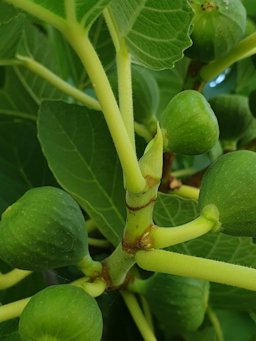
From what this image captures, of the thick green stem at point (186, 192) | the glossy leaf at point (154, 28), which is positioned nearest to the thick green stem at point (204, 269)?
the glossy leaf at point (154, 28)

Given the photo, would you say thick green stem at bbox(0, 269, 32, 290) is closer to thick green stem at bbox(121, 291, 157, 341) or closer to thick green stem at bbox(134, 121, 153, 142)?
thick green stem at bbox(121, 291, 157, 341)

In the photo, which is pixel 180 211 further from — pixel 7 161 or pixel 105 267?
pixel 7 161

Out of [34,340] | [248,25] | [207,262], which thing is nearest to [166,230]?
[207,262]

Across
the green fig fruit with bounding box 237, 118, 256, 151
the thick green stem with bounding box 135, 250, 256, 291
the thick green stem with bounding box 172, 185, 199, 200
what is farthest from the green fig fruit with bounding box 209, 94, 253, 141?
the thick green stem with bounding box 135, 250, 256, 291

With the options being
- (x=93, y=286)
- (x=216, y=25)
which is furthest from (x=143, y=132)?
(x=93, y=286)

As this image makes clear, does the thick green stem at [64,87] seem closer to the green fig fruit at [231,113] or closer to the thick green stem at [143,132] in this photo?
the thick green stem at [143,132]

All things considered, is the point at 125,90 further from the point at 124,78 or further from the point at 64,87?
the point at 64,87
